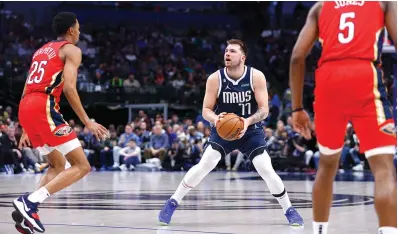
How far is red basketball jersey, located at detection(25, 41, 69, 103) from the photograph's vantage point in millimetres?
7113

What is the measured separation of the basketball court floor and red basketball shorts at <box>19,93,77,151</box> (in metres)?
0.84

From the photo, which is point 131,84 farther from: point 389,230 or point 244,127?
point 389,230

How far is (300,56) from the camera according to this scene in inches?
197

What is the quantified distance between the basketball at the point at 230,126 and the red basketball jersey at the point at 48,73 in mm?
1570

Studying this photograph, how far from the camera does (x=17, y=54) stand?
25.7 meters

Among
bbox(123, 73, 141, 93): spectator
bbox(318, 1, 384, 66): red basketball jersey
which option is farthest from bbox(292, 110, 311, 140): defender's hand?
bbox(123, 73, 141, 93): spectator

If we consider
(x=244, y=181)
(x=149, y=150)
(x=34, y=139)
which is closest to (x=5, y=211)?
(x=34, y=139)

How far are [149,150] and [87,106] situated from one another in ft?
15.3

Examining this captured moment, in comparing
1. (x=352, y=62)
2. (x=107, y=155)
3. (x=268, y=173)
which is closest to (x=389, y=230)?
(x=352, y=62)

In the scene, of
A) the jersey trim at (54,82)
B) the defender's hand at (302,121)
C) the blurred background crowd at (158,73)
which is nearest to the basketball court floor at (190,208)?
→ the jersey trim at (54,82)

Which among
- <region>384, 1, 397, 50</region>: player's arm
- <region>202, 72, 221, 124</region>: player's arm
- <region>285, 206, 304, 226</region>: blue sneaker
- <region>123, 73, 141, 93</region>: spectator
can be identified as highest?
<region>123, 73, 141, 93</region>: spectator

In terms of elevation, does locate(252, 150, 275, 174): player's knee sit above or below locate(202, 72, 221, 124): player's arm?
below

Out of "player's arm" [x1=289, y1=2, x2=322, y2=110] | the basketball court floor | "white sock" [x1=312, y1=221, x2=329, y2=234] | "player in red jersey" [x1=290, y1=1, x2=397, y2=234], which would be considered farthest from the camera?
the basketball court floor

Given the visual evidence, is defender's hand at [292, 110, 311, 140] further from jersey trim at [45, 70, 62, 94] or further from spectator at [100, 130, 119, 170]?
spectator at [100, 130, 119, 170]
